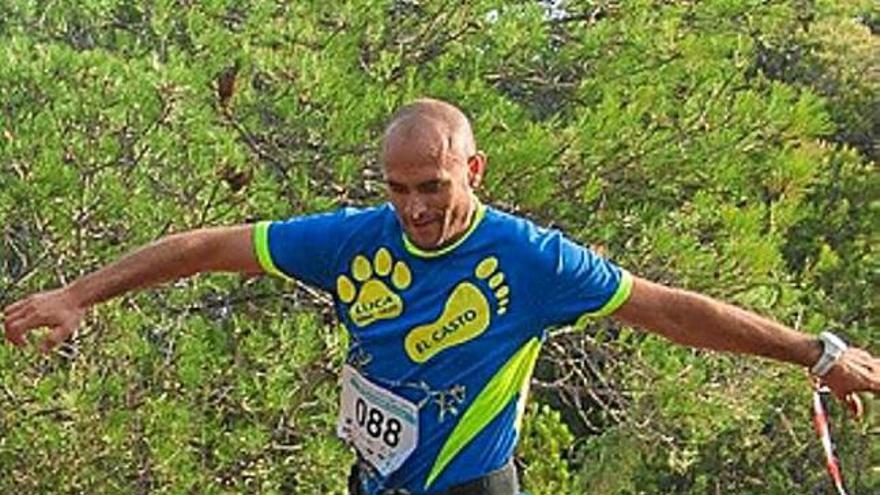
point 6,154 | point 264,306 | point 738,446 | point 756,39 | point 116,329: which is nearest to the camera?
point 6,154

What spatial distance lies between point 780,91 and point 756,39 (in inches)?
20.0

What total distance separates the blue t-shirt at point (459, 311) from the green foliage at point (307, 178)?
229cm

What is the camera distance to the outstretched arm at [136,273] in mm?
2680

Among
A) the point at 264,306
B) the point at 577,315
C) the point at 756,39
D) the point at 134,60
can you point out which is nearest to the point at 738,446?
the point at 756,39

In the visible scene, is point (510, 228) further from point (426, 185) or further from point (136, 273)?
point (136, 273)

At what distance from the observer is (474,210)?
A: 8.86 ft

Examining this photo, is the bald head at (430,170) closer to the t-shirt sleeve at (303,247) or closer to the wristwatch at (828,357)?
→ the t-shirt sleeve at (303,247)

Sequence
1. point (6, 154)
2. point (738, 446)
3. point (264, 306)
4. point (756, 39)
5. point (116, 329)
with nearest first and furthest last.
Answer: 1. point (6, 154)
2. point (116, 329)
3. point (264, 306)
4. point (756, 39)
5. point (738, 446)

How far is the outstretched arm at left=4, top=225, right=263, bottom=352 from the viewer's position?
2.68 m

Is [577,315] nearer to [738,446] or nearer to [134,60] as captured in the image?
[134,60]

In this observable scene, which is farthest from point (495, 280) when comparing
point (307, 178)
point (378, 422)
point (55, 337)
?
point (307, 178)

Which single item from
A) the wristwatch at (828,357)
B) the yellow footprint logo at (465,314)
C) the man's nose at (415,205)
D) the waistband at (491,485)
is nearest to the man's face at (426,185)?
the man's nose at (415,205)

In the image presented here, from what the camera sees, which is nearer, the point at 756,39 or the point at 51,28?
the point at 51,28

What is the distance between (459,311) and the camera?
2.71m
